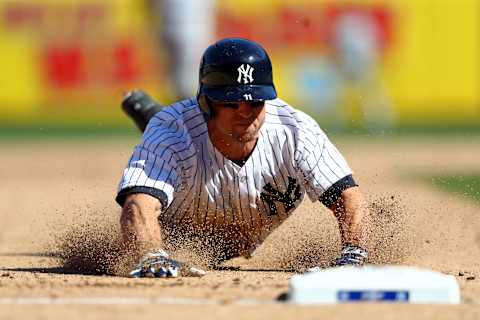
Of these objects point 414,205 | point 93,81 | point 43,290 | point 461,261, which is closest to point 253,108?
point 43,290

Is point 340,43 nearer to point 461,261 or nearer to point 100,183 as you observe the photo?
point 100,183

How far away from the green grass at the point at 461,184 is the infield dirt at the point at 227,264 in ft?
0.64

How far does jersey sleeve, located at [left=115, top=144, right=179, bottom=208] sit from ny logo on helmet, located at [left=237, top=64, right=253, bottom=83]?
1.74 feet

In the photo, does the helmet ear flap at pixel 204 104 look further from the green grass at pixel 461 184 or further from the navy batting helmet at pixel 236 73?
the green grass at pixel 461 184

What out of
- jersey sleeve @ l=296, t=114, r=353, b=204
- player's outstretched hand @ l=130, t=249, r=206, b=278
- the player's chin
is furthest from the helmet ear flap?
player's outstretched hand @ l=130, t=249, r=206, b=278

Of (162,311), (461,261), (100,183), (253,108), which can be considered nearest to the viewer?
(162,311)

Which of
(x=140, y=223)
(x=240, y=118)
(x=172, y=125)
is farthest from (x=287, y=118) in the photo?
(x=140, y=223)

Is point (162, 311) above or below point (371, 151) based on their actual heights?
above

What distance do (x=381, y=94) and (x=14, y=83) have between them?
6372mm

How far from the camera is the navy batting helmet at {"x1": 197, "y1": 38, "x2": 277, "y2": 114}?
5.17 meters

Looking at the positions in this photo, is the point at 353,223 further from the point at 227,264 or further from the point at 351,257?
the point at 227,264

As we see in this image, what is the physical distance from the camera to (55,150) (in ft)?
57.1

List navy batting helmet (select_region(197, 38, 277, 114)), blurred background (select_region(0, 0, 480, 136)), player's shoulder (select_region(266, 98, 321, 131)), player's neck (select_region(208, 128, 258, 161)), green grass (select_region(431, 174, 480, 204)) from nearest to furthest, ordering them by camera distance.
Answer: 1. navy batting helmet (select_region(197, 38, 277, 114))
2. player's neck (select_region(208, 128, 258, 161))
3. player's shoulder (select_region(266, 98, 321, 131))
4. green grass (select_region(431, 174, 480, 204))
5. blurred background (select_region(0, 0, 480, 136))

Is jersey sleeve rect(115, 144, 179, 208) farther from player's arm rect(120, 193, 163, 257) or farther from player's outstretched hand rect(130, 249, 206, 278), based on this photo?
player's outstretched hand rect(130, 249, 206, 278)
